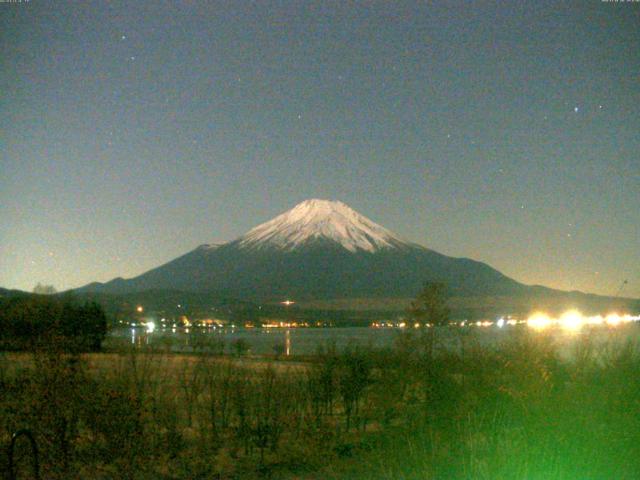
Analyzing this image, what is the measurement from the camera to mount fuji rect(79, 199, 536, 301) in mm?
140625

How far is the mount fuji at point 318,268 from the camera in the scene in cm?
14062

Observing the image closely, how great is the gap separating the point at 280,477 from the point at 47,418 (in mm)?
3102

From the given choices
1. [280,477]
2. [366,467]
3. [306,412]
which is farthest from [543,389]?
[306,412]

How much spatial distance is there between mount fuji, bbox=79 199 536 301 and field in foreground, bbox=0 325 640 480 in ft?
380

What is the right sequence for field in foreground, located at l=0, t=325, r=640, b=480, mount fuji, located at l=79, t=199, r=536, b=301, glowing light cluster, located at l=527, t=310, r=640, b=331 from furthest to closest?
mount fuji, located at l=79, t=199, r=536, b=301 < glowing light cluster, located at l=527, t=310, r=640, b=331 < field in foreground, located at l=0, t=325, r=640, b=480

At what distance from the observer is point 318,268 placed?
156 m

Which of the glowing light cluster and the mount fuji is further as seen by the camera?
the mount fuji

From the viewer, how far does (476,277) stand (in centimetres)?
14638

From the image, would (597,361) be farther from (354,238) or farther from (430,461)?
(354,238)

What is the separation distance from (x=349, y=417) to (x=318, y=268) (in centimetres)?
14132

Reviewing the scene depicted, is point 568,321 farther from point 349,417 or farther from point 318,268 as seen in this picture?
point 318,268

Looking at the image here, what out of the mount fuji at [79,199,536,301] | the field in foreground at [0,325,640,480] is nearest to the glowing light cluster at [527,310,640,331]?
the field in foreground at [0,325,640,480]

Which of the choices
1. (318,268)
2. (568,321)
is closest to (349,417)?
(568,321)

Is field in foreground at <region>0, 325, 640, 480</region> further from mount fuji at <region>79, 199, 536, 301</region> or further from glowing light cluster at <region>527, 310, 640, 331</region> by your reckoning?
mount fuji at <region>79, 199, 536, 301</region>
